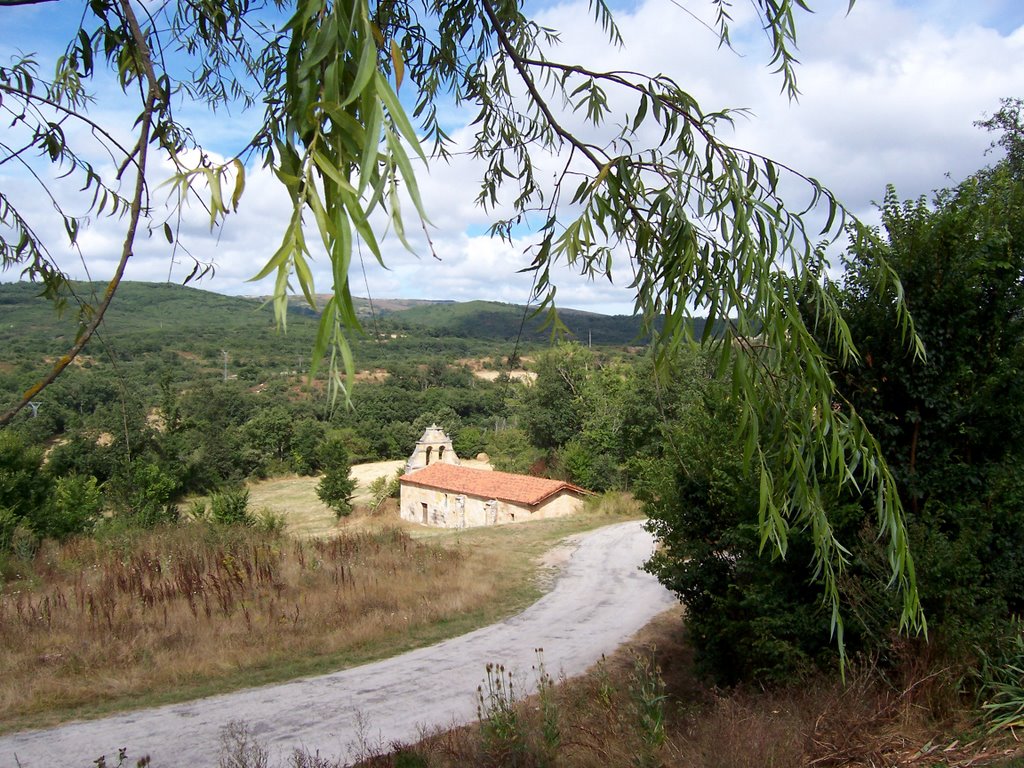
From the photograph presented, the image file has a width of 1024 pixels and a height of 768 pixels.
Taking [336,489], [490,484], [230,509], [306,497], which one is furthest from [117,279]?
[306,497]

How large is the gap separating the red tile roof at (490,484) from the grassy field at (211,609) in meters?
11.2

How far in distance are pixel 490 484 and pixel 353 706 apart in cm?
2150

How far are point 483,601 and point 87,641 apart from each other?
582 cm

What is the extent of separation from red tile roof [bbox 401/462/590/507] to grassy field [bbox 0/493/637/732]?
1123 centimetres

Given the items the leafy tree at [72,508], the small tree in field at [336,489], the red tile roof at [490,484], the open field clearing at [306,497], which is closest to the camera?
the leafy tree at [72,508]

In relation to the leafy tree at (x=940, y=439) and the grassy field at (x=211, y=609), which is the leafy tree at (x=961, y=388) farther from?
the grassy field at (x=211, y=609)

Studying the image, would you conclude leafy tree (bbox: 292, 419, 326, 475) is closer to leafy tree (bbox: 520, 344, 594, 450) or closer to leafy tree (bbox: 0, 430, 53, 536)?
leafy tree (bbox: 520, 344, 594, 450)

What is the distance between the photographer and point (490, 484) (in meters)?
28.7

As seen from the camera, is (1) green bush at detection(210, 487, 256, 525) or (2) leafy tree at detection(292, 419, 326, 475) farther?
(2) leafy tree at detection(292, 419, 326, 475)

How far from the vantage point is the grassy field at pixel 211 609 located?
7.95m

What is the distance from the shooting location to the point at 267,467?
5456cm

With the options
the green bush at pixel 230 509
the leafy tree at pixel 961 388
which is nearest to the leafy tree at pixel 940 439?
the leafy tree at pixel 961 388

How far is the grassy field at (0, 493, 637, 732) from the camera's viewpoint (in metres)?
7.95

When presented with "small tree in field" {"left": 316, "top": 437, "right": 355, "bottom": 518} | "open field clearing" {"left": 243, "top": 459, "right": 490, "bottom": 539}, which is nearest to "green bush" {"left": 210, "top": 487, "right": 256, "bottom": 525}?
"open field clearing" {"left": 243, "top": 459, "right": 490, "bottom": 539}
